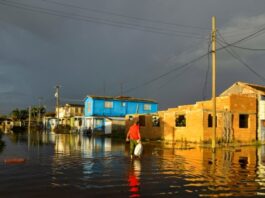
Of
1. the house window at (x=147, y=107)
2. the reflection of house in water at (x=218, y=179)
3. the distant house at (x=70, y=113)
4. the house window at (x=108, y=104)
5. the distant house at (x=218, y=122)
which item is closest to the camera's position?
the reflection of house in water at (x=218, y=179)

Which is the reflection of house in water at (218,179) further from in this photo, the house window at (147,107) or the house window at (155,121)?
the house window at (147,107)

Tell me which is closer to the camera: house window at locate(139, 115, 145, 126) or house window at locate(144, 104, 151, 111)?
house window at locate(139, 115, 145, 126)

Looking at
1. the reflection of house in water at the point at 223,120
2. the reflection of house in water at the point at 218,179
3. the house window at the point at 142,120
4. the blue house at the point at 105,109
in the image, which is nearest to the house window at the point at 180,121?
the reflection of house in water at the point at 223,120

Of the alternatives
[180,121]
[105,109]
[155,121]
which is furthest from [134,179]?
[105,109]

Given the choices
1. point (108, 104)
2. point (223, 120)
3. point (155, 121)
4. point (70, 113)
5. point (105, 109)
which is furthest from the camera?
point (70, 113)

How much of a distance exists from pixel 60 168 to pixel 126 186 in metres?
4.72

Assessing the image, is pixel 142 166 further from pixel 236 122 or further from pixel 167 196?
pixel 236 122

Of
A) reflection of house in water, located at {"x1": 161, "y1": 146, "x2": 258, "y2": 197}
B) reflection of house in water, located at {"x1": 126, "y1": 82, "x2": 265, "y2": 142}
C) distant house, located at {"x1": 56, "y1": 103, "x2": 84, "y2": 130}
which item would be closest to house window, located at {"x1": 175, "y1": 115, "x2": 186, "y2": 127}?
reflection of house in water, located at {"x1": 126, "y1": 82, "x2": 265, "y2": 142}

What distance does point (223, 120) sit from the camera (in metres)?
32.2

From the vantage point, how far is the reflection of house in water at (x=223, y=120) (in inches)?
1248

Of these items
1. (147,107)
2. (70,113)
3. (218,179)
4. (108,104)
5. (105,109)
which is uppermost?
(108,104)

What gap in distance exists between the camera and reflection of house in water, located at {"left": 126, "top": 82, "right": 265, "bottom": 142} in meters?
31.7

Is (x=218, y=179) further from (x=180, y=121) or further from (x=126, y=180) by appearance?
(x=180, y=121)

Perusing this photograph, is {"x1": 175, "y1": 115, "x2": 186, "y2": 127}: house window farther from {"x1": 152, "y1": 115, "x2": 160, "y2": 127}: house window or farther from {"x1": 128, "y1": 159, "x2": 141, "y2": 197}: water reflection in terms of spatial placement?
{"x1": 128, "y1": 159, "x2": 141, "y2": 197}: water reflection
